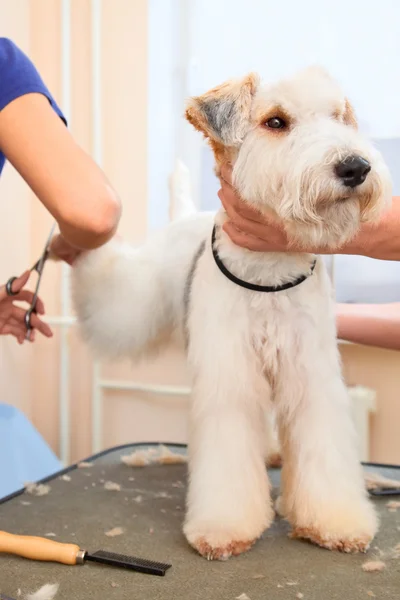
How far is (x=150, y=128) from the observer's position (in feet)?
7.12

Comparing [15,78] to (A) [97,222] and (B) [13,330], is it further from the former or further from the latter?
(B) [13,330]

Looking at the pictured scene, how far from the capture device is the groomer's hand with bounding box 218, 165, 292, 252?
1055mm

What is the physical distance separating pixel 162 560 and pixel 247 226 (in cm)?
57

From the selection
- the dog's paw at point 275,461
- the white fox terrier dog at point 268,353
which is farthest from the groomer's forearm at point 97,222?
the dog's paw at point 275,461

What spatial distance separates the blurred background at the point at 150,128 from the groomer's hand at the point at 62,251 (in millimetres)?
456

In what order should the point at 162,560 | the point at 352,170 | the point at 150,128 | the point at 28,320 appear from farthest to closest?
the point at 150,128 → the point at 28,320 → the point at 162,560 → the point at 352,170

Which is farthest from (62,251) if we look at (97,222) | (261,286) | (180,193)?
(261,286)

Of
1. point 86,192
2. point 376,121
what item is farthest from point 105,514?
point 376,121

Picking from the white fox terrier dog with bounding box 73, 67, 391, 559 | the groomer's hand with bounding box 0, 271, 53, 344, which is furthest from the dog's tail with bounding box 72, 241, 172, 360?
the white fox terrier dog with bounding box 73, 67, 391, 559

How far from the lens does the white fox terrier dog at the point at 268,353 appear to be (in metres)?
1.03

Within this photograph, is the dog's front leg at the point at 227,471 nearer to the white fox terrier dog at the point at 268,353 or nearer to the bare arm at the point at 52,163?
the white fox terrier dog at the point at 268,353

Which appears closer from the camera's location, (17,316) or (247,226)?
(247,226)

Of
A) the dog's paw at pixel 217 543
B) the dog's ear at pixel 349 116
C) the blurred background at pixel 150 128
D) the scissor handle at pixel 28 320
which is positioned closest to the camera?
the dog's paw at pixel 217 543

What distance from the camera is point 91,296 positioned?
1.57 meters
